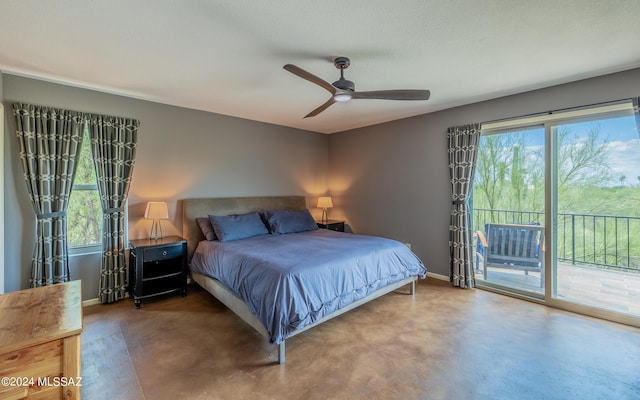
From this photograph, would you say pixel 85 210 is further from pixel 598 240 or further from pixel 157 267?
pixel 598 240

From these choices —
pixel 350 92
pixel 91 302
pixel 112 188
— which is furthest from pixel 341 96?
pixel 91 302

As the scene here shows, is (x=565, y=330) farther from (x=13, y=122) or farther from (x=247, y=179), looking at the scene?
(x=13, y=122)

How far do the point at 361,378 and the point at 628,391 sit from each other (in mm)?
1821

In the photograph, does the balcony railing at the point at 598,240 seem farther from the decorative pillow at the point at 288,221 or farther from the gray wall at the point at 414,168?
the decorative pillow at the point at 288,221

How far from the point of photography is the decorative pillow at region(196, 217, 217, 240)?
12.6 feet

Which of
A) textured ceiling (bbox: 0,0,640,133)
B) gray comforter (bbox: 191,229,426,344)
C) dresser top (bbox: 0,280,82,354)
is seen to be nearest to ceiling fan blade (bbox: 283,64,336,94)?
textured ceiling (bbox: 0,0,640,133)

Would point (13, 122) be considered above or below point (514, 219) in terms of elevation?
above

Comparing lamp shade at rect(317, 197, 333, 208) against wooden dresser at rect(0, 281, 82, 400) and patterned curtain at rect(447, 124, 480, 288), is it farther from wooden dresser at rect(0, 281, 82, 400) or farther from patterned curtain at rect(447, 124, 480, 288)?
wooden dresser at rect(0, 281, 82, 400)

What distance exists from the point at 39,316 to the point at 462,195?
430 centimetres

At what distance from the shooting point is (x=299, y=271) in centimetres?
240

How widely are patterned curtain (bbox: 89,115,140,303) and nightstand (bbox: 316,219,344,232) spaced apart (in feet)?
10.1

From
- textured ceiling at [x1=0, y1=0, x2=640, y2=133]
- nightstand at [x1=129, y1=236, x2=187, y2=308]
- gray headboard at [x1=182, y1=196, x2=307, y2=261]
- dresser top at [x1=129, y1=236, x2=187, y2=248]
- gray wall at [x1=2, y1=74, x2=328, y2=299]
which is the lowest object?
nightstand at [x1=129, y1=236, x2=187, y2=308]

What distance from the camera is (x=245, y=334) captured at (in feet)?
8.80

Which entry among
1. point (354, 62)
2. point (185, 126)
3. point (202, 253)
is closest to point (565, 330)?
point (354, 62)
